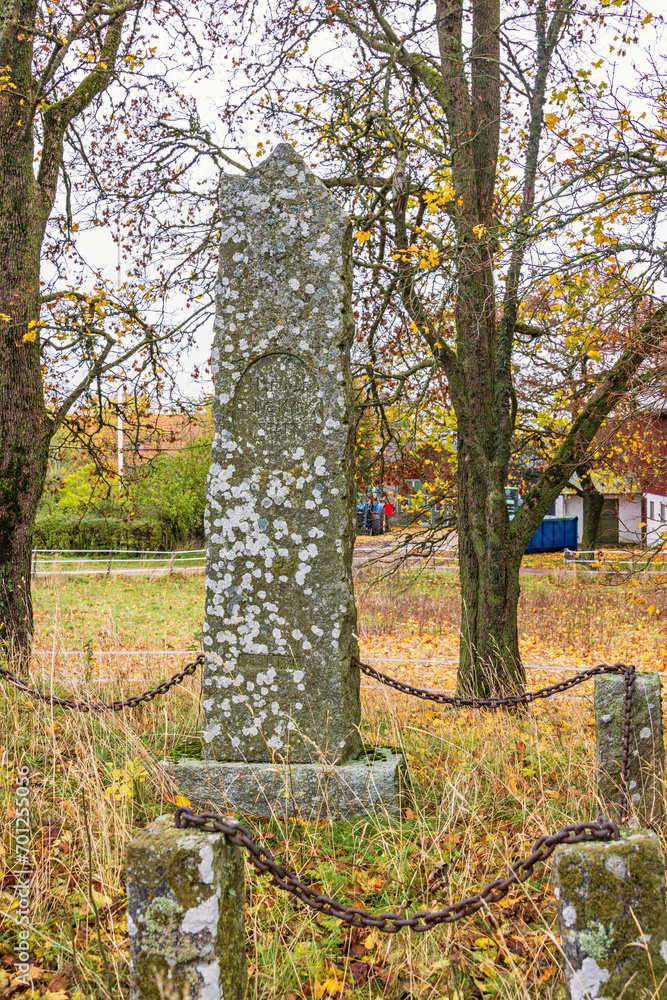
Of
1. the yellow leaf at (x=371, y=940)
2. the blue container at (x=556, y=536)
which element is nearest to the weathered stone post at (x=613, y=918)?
the yellow leaf at (x=371, y=940)

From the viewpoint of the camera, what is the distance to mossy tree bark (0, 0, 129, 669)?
6645 mm

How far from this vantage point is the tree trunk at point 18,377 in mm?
6641

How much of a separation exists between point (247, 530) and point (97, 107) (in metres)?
6.66

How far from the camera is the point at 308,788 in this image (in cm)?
371

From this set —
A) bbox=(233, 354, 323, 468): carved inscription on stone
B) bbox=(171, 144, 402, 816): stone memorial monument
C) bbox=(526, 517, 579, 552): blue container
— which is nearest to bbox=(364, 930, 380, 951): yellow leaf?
bbox=(171, 144, 402, 816): stone memorial monument

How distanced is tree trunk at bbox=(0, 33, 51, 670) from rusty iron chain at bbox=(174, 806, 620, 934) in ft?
16.8

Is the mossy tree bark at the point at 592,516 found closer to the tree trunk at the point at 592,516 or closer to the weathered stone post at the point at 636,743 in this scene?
the tree trunk at the point at 592,516

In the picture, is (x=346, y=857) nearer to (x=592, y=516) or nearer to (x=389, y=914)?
(x=389, y=914)

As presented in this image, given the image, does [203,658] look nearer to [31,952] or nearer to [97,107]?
[31,952]

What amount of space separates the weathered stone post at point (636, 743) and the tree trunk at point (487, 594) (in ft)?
8.75

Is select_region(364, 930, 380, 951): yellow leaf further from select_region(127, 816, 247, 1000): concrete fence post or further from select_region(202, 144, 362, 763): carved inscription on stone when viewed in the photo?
select_region(127, 816, 247, 1000): concrete fence post

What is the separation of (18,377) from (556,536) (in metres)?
28.6

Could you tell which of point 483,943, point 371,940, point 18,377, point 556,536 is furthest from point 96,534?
point 483,943

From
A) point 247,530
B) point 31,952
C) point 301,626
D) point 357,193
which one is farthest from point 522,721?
point 357,193
